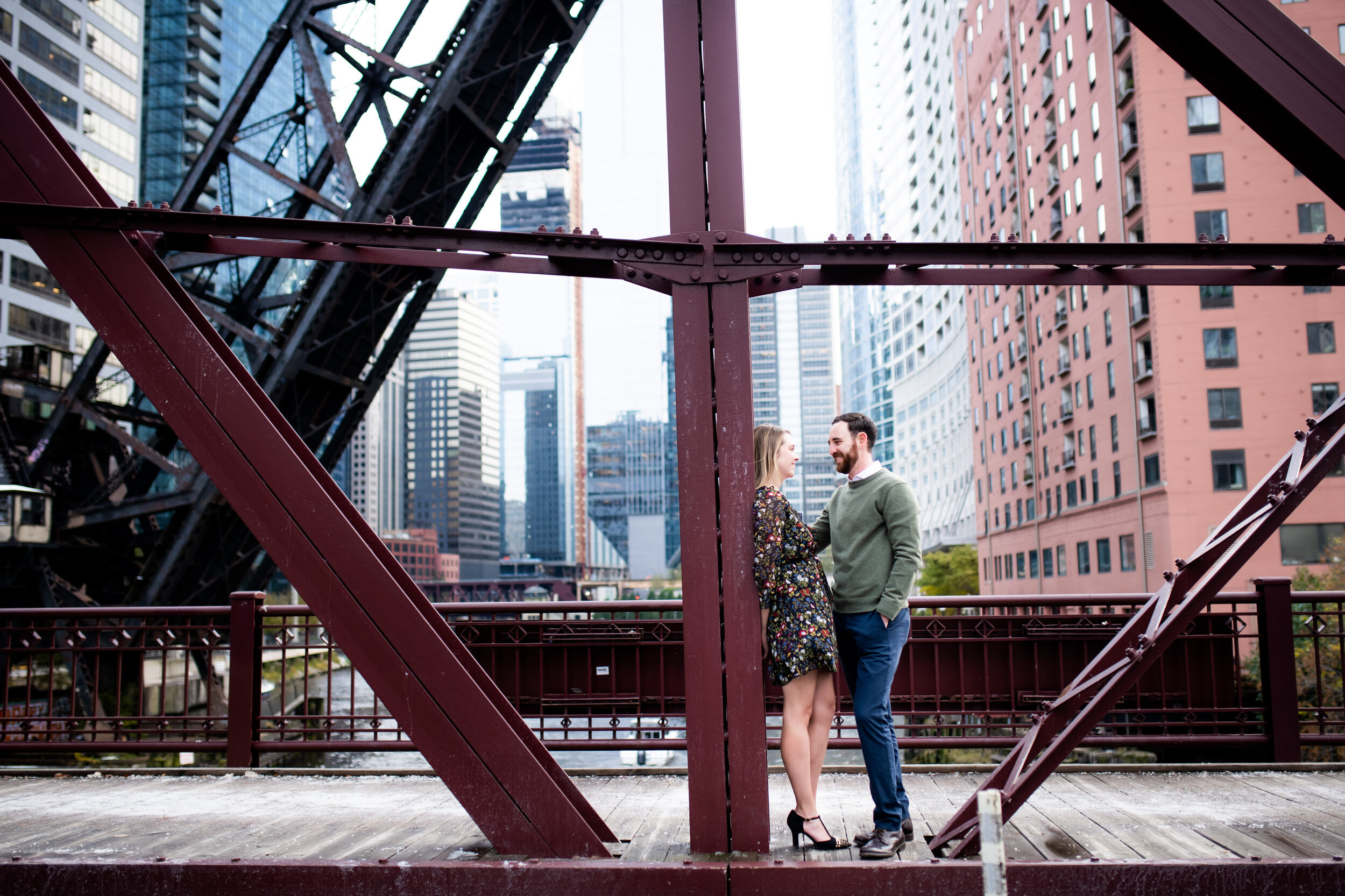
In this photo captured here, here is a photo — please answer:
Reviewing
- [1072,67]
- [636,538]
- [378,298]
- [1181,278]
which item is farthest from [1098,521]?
[636,538]

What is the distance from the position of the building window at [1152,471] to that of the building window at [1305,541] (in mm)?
4751

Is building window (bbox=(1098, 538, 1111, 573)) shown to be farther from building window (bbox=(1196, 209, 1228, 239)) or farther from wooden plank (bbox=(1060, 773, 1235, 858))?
wooden plank (bbox=(1060, 773, 1235, 858))

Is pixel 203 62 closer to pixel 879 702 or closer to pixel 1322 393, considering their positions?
pixel 1322 393

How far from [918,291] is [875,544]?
10716cm

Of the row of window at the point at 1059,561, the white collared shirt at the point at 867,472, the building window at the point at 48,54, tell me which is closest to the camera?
the white collared shirt at the point at 867,472

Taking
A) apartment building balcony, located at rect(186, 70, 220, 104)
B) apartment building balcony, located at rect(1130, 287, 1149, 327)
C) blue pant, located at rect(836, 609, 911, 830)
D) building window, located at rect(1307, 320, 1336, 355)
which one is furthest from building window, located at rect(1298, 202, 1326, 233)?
apartment building balcony, located at rect(186, 70, 220, 104)

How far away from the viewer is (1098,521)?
44594 millimetres

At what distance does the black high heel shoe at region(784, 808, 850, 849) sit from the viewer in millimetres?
4320

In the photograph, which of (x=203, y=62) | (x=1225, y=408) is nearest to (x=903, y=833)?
(x=1225, y=408)

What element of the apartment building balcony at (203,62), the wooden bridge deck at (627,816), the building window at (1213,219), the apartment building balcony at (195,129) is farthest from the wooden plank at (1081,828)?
the apartment building balcony at (203,62)

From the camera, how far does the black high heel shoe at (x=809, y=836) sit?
4.32 meters

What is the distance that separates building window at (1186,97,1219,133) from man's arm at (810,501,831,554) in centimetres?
3912

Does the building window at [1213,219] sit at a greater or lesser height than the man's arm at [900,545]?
greater

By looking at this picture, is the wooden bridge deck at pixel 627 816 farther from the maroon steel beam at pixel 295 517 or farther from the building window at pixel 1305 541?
the building window at pixel 1305 541
